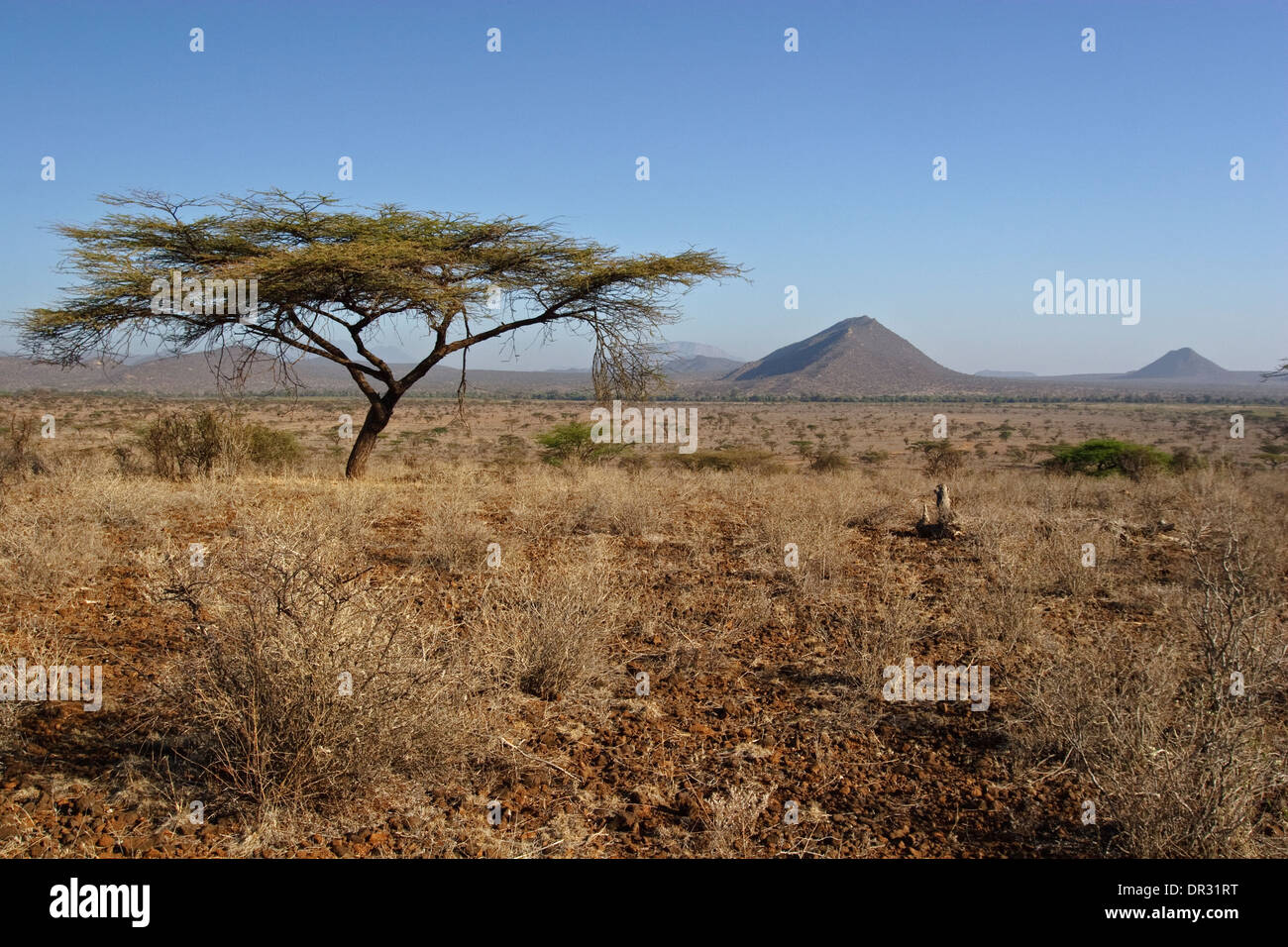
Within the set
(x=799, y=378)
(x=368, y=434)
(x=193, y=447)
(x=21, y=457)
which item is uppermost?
(x=799, y=378)

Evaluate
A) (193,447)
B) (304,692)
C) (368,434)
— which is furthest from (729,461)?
(304,692)

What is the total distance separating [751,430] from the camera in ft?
134

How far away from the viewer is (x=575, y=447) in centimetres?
1833

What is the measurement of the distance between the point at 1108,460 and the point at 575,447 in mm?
12465

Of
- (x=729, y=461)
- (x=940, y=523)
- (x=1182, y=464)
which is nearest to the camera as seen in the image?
(x=940, y=523)

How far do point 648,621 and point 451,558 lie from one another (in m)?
2.10

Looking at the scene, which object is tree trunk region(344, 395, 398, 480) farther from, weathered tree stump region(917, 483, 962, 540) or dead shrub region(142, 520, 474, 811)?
dead shrub region(142, 520, 474, 811)

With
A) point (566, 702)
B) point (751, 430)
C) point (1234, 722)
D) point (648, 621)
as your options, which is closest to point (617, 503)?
point (648, 621)

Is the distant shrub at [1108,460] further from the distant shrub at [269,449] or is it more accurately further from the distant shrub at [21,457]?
the distant shrub at [21,457]

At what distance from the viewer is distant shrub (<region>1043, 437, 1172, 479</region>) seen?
17.4m

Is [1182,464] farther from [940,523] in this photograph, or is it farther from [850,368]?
[850,368]

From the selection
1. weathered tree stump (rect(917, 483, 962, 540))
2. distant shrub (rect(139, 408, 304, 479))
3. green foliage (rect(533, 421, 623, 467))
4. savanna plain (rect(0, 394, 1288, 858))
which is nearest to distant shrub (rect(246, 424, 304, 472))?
distant shrub (rect(139, 408, 304, 479))

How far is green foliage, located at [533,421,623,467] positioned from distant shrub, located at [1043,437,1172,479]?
1060 cm
